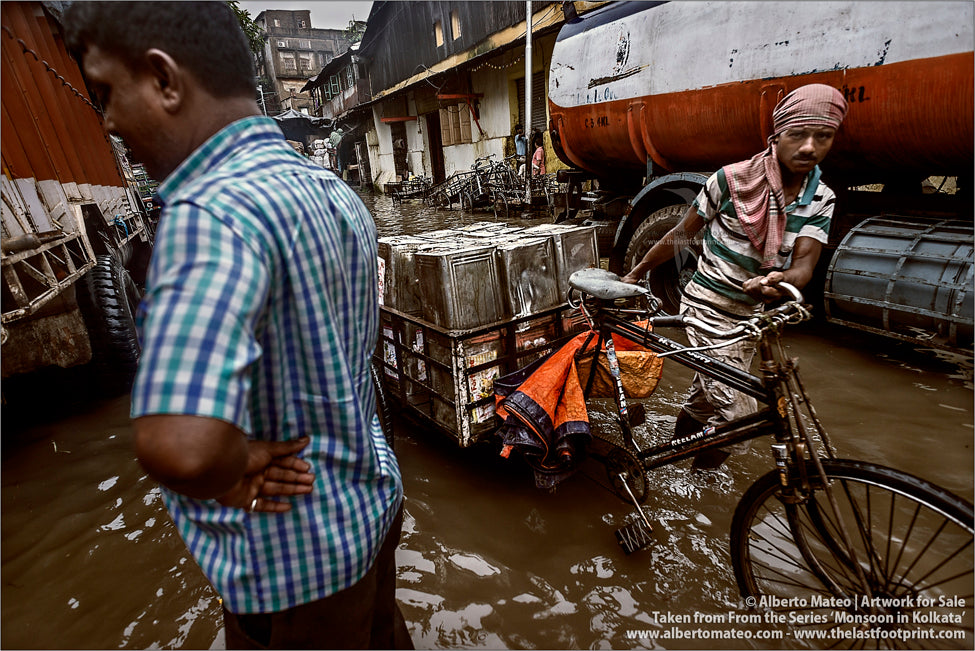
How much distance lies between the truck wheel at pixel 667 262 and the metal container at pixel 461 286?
2.62m

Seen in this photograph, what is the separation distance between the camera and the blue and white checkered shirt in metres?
0.71

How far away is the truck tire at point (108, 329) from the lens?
12.5 ft

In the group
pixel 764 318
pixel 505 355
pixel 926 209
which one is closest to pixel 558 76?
pixel 926 209

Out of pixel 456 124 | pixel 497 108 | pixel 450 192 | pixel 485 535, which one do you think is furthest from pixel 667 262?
pixel 456 124

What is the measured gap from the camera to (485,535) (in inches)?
96.0

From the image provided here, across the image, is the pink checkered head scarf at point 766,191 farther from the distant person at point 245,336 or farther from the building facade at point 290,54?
the building facade at point 290,54

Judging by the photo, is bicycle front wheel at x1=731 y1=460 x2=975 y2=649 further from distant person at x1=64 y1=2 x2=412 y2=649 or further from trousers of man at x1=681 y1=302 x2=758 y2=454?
distant person at x1=64 y1=2 x2=412 y2=649

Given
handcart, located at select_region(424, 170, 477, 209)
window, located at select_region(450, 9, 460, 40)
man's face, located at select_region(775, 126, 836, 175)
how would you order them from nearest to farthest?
man's face, located at select_region(775, 126, 836, 175) → handcart, located at select_region(424, 170, 477, 209) → window, located at select_region(450, 9, 460, 40)

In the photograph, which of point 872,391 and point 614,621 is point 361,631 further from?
point 872,391

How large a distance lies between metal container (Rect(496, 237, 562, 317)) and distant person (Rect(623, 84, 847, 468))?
49cm

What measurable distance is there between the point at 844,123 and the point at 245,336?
4.28 metres

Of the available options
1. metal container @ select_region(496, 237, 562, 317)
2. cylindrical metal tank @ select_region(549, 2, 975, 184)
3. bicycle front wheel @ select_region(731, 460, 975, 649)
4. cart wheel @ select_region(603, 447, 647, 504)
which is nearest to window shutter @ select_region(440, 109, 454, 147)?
cylindrical metal tank @ select_region(549, 2, 975, 184)

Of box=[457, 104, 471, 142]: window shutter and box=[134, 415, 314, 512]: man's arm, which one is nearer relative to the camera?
box=[134, 415, 314, 512]: man's arm

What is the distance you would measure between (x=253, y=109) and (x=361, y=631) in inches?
47.6
